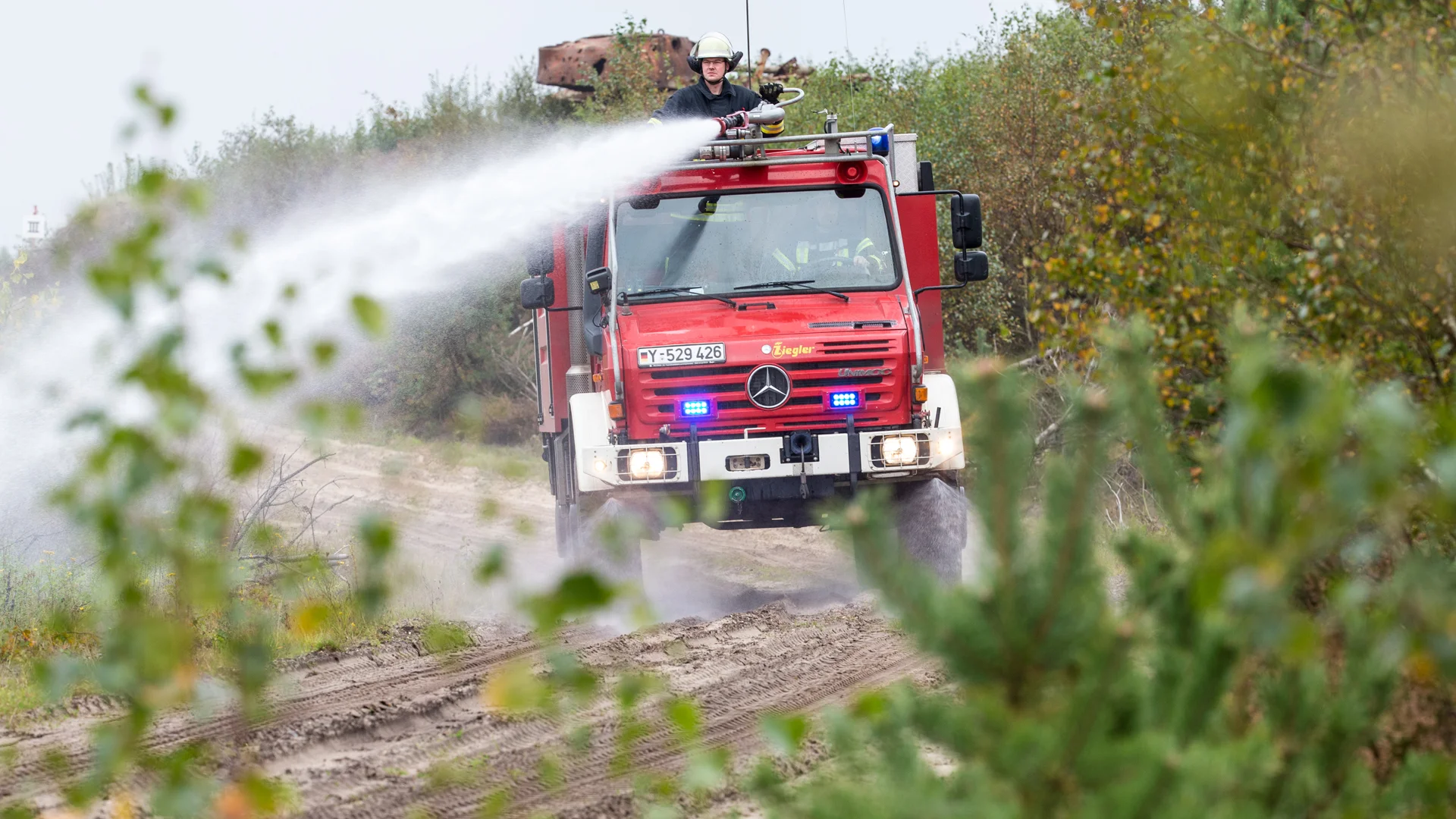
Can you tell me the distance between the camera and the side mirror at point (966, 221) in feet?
29.7

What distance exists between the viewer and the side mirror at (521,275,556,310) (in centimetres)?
890

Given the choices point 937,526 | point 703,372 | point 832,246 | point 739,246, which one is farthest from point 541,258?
point 937,526

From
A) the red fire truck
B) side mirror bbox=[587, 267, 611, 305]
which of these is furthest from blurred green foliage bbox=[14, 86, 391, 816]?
side mirror bbox=[587, 267, 611, 305]

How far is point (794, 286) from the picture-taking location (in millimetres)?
8906

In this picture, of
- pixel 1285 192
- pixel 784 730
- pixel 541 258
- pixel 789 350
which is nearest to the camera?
pixel 784 730

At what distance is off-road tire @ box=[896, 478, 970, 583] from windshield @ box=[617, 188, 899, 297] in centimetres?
147

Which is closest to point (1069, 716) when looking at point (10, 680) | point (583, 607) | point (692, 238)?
point (583, 607)

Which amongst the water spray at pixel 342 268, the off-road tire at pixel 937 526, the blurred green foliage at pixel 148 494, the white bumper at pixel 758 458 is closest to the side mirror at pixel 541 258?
the water spray at pixel 342 268

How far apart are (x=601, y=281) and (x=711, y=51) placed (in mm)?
→ 2477

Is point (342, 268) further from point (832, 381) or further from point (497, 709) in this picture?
point (497, 709)

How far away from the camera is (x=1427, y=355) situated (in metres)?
4.59

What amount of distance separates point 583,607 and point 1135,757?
89 centimetres

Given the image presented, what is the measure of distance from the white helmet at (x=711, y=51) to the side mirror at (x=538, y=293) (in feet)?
7.35

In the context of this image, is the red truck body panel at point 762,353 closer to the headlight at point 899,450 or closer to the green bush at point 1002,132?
the headlight at point 899,450
